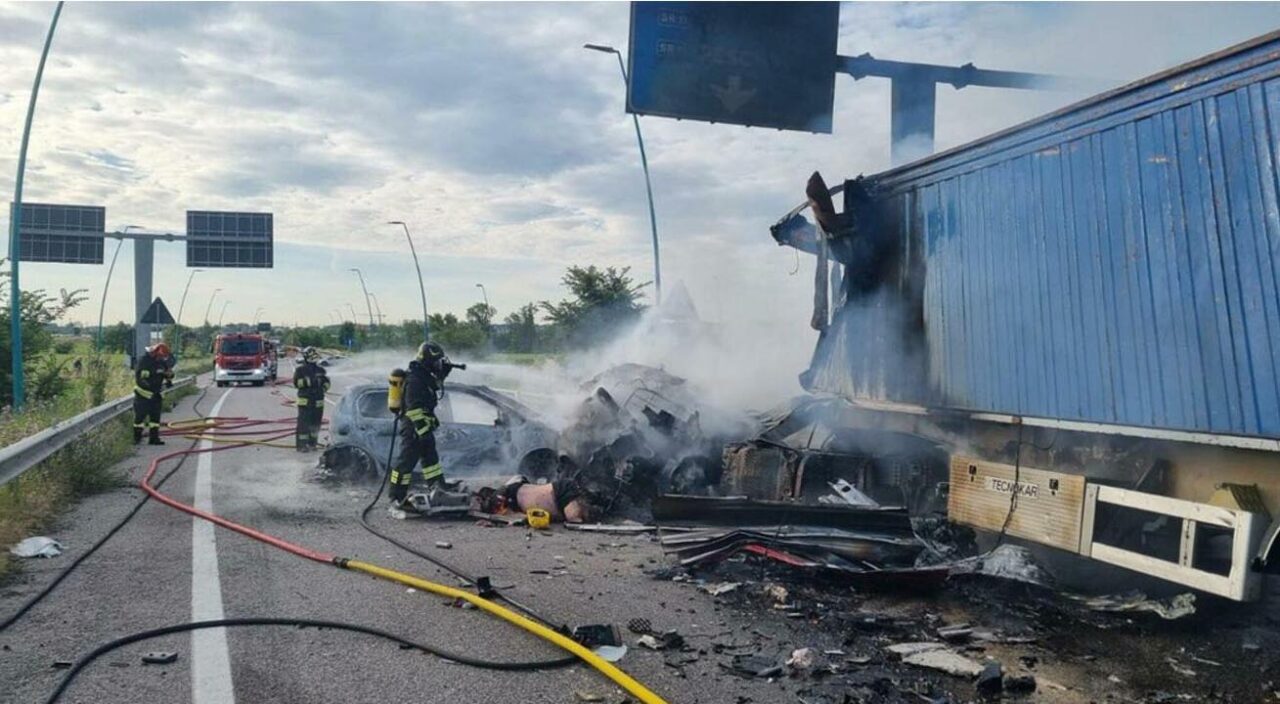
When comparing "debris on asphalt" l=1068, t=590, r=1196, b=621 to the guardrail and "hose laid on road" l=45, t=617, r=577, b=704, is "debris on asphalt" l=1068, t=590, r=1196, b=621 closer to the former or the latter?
"hose laid on road" l=45, t=617, r=577, b=704

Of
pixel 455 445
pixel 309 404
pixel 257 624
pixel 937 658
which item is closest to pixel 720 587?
pixel 937 658

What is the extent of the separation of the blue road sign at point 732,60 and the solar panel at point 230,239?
2098 cm

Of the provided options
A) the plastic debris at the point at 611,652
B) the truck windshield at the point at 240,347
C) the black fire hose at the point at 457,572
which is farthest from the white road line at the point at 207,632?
the truck windshield at the point at 240,347

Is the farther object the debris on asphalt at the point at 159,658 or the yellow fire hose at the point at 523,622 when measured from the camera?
the debris on asphalt at the point at 159,658

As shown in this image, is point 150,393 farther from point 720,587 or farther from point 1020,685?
point 1020,685

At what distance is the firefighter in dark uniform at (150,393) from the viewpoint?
13.9m

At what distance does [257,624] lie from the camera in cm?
475

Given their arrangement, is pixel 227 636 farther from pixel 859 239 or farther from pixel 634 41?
pixel 634 41

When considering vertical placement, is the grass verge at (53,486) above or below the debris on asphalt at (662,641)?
above

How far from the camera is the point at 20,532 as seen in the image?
6.80 m

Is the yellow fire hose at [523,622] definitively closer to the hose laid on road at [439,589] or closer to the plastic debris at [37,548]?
the hose laid on road at [439,589]

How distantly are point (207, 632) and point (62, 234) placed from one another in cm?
2675

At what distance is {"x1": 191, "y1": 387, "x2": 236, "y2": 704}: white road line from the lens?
382 cm

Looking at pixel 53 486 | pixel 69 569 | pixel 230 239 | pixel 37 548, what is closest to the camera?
pixel 69 569
